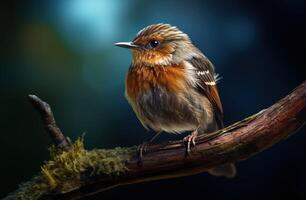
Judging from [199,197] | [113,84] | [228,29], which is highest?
[228,29]

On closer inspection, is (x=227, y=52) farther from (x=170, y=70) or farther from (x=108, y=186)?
(x=108, y=186)

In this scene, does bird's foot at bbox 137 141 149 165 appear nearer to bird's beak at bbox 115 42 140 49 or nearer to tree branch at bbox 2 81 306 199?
tree branch at bbox 2 81 306 199

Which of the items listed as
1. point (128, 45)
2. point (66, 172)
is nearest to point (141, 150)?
point (66, 172)

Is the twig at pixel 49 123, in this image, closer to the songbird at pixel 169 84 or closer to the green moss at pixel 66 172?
the green moss at pixel 66 172

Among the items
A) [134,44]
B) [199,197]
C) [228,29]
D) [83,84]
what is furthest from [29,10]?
[199,197]

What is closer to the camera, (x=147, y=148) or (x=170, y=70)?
(x=147, y=148)

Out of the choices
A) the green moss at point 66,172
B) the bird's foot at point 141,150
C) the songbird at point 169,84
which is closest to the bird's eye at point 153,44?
the songbird at point 169,84

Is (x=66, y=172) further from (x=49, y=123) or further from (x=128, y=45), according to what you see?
(x=128, y=45)
